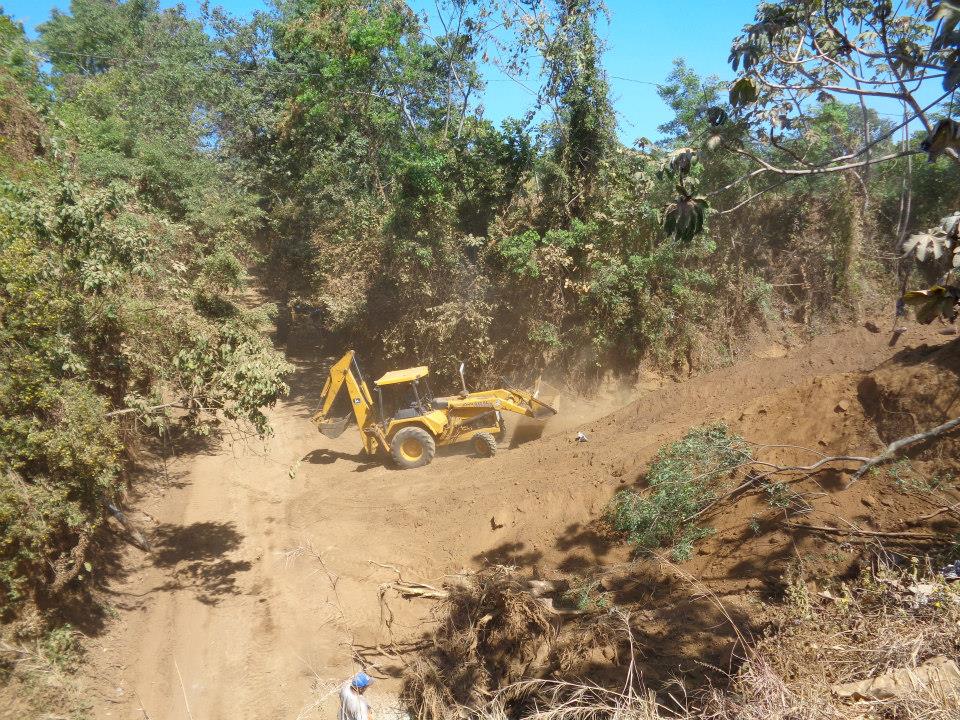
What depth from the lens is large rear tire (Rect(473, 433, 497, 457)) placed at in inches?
497

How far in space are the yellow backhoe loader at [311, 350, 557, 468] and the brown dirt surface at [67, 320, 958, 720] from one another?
494 mm

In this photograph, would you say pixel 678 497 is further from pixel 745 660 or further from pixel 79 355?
pixel 79 355

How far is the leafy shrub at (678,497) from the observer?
8109mm

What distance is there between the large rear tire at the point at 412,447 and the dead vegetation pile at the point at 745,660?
4964 mm

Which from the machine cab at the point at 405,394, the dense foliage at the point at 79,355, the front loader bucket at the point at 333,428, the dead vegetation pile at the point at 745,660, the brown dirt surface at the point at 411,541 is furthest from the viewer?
the front loader bucket at the point at 333,428

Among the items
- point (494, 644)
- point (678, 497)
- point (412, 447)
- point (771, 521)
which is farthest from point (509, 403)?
point (494, 644)

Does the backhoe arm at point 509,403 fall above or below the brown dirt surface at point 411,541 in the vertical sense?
above

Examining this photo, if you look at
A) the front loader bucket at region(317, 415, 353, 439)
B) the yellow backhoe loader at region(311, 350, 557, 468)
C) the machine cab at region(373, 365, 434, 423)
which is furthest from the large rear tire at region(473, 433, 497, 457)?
the front loader bucket at region(317, 415, 353, 439)

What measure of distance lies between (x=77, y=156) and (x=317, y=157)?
626 cm

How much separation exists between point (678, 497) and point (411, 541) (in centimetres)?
439

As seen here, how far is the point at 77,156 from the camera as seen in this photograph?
1426 cm

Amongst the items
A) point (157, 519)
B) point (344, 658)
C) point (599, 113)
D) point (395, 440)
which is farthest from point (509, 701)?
point (599, 113)

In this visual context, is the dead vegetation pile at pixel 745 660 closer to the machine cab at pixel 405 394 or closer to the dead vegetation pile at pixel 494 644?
the dead vegetation pile at pixel 494 644

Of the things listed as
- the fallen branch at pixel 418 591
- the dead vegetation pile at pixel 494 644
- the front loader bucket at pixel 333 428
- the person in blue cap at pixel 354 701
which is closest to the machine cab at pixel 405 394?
the front loader bucket at pixel 333 428
